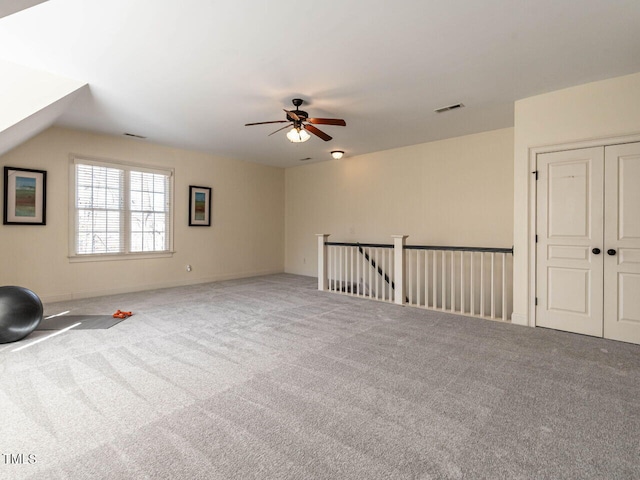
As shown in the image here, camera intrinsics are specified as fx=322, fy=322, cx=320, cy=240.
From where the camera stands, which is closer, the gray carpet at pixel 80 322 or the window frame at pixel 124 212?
the gray carpet at pixel 80 322

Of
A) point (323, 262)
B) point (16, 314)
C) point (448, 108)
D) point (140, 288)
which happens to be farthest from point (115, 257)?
point (448, 108)

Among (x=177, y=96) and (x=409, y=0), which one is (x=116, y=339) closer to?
(x=177, y=96)

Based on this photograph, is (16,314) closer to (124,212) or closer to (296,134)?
(124,212)

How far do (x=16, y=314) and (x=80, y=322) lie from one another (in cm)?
79

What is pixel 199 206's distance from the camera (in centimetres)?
690

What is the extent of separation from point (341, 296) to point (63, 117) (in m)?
5.00

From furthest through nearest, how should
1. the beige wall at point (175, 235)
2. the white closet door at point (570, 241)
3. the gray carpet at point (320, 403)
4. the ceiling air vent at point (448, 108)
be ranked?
the beige wall at point (175, 235), the ceiling air vent at point (448, 108), the white closet door at point (570, 241), the gray carpet at point (320, 403)

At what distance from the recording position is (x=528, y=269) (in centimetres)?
394

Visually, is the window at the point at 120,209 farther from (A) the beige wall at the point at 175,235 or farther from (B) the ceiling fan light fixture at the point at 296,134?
(B) the ceiling fan light fixture at the point at 296,134

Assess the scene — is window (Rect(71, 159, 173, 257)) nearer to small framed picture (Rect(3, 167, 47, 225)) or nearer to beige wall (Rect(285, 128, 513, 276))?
small framed picture (Rect(3, 167, 47, 225))

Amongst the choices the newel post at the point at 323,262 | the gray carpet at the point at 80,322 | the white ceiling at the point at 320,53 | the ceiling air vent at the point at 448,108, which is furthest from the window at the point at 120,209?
the ceiling air vent at the point at 448,108

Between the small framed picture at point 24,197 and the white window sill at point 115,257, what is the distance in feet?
2.36

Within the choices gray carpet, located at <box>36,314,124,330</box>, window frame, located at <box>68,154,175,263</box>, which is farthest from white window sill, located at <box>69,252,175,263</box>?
gray carpet, located at <box>36,314,124,330</box>

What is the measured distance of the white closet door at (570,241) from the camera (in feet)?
11.5
